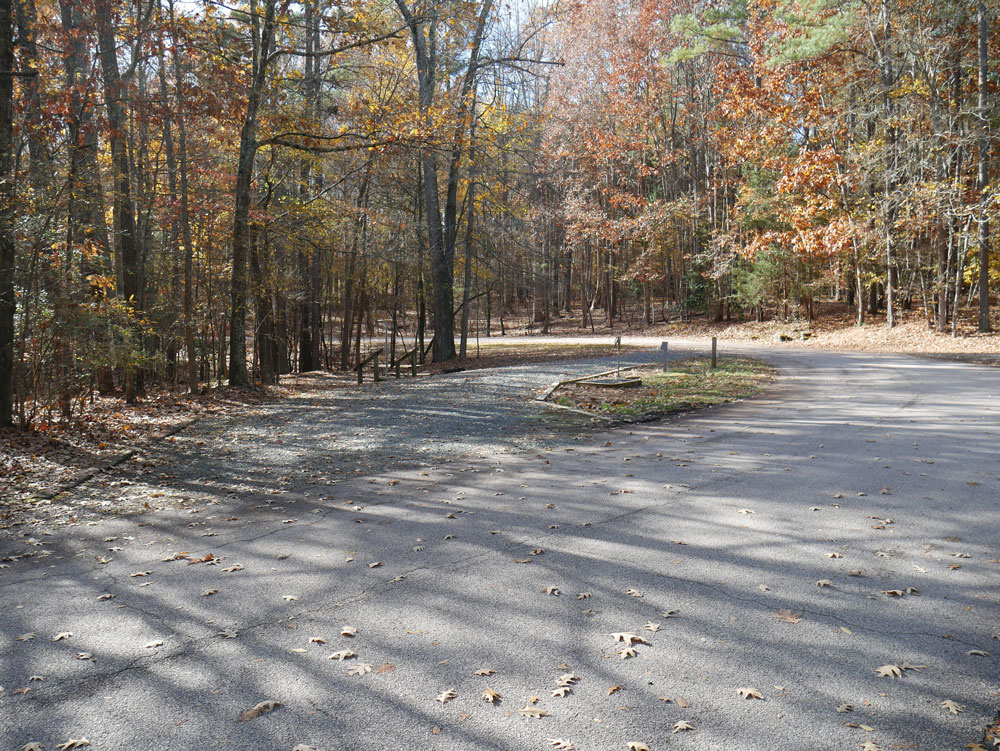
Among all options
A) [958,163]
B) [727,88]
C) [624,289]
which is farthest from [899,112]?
[624,289]

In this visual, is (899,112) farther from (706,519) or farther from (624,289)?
(706,519)

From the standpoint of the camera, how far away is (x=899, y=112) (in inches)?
952

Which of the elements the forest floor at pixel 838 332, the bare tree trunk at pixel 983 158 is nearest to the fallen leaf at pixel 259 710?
the forest floor at pixel 838 332

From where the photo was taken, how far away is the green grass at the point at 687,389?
36.1 ft

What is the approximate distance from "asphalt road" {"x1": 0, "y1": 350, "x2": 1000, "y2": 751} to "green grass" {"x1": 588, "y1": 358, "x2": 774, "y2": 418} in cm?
401

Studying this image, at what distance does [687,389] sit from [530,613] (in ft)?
32.2

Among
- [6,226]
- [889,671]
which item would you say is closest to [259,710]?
[889,671]

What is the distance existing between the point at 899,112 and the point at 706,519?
81.9ft

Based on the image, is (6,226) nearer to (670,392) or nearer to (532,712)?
(532,712)

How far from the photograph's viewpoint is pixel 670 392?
1247cm

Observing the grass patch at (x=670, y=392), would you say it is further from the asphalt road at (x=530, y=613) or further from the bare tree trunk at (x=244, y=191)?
the bare tree trunk at (x=244, y=191)

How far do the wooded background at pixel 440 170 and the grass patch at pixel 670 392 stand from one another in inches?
234

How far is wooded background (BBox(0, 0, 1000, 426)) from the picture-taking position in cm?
1019

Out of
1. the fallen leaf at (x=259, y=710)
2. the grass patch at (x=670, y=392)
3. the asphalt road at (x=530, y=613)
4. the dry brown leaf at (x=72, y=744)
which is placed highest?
the grass patch at (x=670, y=392)
